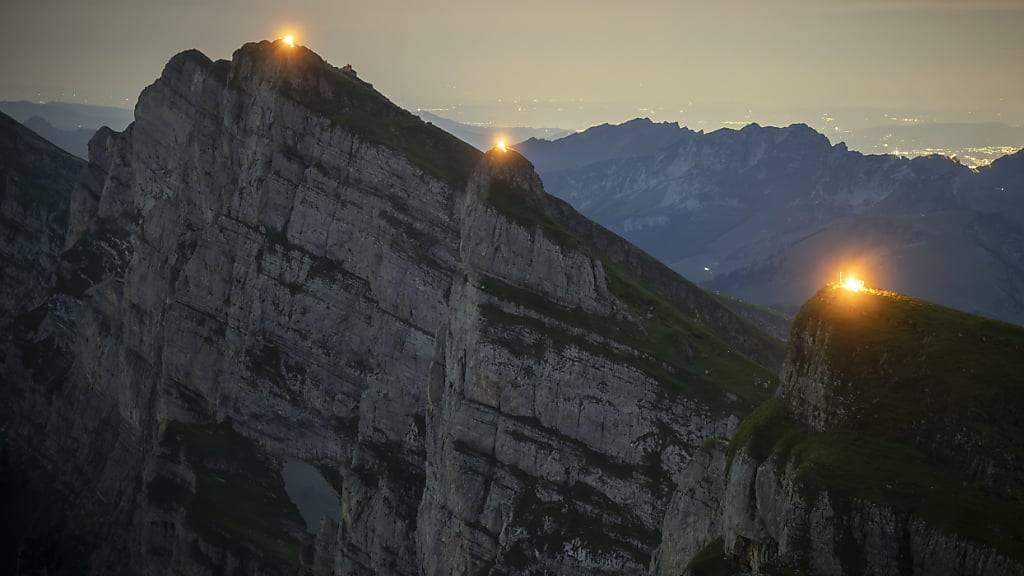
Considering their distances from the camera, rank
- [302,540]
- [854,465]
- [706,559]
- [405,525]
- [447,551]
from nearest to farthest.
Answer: [854,465], [706,559], [447,551], [405,525], [302,540]

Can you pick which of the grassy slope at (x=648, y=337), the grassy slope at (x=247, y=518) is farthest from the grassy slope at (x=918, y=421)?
the grassy slope at (x=247, y=518)

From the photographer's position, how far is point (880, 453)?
255ft

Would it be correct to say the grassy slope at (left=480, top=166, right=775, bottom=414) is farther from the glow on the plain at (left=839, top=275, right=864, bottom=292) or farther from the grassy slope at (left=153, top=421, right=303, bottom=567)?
the grassy slope at (left=153, top=421, right=303, bottom=567)

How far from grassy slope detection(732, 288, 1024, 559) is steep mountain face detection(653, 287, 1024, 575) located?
10cm

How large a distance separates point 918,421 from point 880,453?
387 centimetres

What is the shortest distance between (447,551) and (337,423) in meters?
50.9

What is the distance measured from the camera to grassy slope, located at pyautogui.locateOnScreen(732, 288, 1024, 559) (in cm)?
7331

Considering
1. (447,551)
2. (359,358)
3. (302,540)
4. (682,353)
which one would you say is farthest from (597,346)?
(302,540)

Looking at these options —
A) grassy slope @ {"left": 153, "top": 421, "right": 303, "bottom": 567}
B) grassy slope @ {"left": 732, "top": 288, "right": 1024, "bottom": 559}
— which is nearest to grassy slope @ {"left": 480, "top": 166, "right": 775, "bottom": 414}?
grassy slope @ {"left": 732, "top": 288, "right": 1024, "bottom": 559}

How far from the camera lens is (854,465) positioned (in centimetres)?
7681

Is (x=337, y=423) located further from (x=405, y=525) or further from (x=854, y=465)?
(x=854, y=465)

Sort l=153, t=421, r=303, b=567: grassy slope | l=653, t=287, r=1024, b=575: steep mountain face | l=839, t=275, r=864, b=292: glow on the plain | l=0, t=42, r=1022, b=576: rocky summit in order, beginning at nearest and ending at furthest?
l=653, t=287, r=1024, b=575: steep mountain face < l=0, t=42, r=1022, b=576: rocky summit < l=839, t=275, r=864, b=292: glow on the plain < l=153, t=421, r=303, b=567: grassy slope

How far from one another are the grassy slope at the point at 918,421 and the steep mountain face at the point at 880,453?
10 cm

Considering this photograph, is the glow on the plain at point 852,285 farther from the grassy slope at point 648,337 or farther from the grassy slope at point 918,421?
the grassy slope at point 648,337
